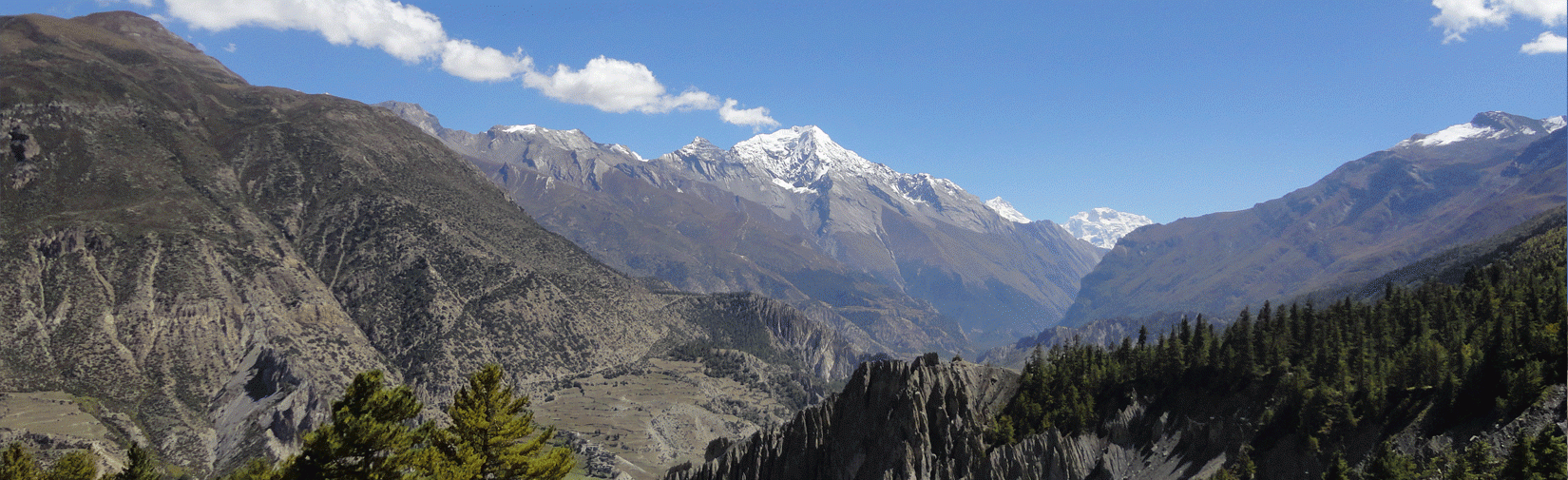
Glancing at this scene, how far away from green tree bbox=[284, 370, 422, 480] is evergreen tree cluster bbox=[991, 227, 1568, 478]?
9240cm

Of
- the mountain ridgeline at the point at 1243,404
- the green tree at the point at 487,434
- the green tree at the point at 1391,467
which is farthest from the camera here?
the mountain ridgeline at the point at 1243,404

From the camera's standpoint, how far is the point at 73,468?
47438mm

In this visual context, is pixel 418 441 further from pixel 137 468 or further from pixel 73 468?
pixel 73 468

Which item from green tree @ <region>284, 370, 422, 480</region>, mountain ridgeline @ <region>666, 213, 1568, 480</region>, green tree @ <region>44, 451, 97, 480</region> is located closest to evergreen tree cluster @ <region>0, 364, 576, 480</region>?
green tree @ <region>284, 370, 422, 480</region>

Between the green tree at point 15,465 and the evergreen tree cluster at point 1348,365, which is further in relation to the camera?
the evergreen tree cluster at point 1348,365

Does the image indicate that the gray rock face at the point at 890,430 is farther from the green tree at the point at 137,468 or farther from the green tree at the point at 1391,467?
the green tree at the point at 137,468

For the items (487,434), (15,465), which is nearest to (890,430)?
(487,434)

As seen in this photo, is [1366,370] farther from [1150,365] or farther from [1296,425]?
[1150,365]

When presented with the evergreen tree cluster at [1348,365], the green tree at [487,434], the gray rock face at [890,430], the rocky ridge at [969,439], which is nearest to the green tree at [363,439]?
the green tree at [487,434]

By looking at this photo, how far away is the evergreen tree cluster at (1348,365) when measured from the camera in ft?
274

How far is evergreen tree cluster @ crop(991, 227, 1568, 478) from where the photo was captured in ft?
274

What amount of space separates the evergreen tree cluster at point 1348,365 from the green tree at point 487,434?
86.8 m

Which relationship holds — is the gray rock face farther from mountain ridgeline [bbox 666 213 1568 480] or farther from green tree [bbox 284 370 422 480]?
green tree [bbox 284 370 422 480]

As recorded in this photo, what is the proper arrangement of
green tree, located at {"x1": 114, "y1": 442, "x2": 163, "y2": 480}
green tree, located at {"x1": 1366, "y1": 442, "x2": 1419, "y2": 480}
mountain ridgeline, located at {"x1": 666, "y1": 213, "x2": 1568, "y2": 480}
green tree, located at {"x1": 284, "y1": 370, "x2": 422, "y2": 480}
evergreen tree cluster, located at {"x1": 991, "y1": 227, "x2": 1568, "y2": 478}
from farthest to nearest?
evergreen tree cluster, located at {"x1": 991, "y1": 227, "x2": 1568, "y2": 478} < mountain ridgeline, located at {"x1": 666, "y1": 213, "x2": 1568, "y2": 480} < green tree, located at {"x1": 1366, "y1": 442, "x2": 1419, "y2": 480} < green tree, located at {"x1": 114, "y1": 442, "x2": 163, "y2": 480} < green tree, located at {"x1": 284, "y1": 370, "x2": 422, "y2": 480}
